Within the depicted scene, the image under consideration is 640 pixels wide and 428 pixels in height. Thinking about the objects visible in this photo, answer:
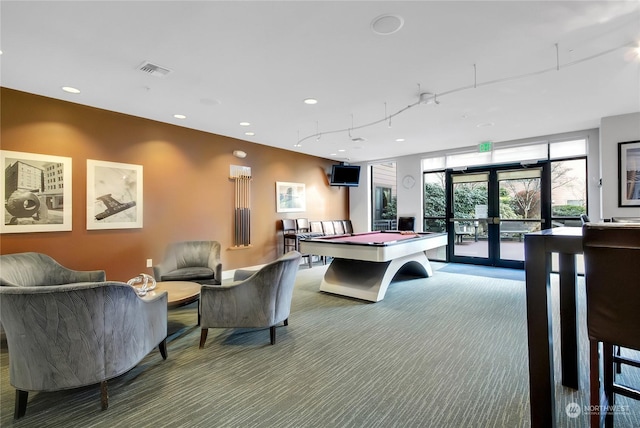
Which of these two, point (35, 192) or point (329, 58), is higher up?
point (329, 58)

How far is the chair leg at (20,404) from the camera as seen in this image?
72.8 inches

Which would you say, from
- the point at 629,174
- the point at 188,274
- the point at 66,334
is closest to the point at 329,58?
the point at 66,334

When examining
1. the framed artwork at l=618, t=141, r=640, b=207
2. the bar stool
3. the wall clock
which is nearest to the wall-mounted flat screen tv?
the wall clock

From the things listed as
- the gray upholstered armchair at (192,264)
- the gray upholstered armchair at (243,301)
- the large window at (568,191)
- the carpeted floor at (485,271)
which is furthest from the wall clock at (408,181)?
the gray upholstered armchair at (243,301)

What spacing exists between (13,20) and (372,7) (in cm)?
282

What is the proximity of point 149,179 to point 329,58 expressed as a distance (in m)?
3.57

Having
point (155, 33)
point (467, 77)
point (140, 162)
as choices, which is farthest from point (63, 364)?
point (467, 77)

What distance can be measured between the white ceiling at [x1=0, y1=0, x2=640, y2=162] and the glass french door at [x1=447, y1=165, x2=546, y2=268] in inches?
68.4

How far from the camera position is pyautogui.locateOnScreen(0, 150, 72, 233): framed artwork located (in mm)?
3617

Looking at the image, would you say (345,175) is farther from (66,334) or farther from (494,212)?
(66,334)

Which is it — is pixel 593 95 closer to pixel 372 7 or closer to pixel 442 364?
pixel 372 7

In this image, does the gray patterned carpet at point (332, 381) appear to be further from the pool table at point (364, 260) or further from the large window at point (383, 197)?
the large window at point (383, 197)

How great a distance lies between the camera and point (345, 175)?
8.18m

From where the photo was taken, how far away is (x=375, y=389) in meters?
2.12
